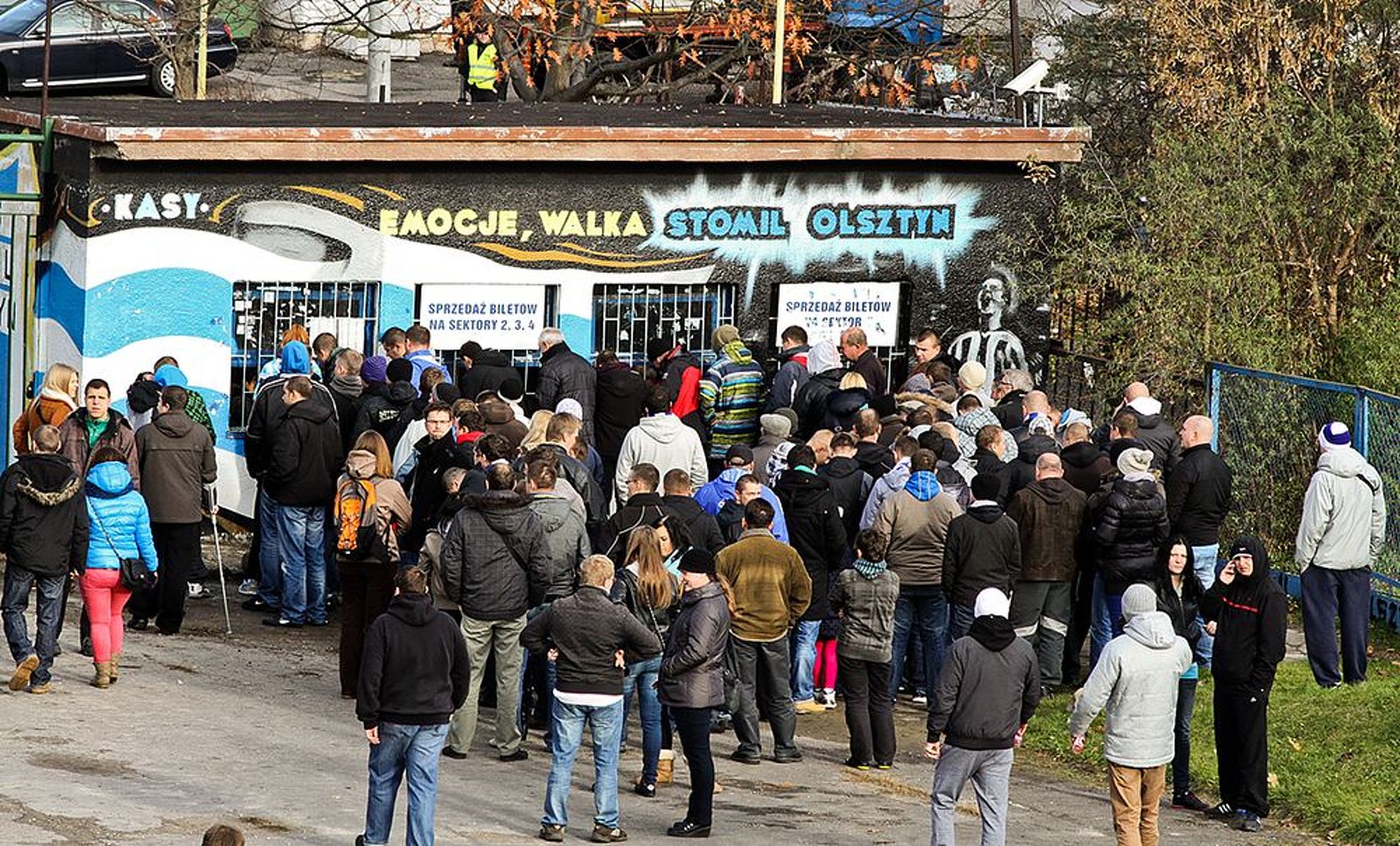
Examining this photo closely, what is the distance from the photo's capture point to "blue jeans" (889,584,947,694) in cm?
1381

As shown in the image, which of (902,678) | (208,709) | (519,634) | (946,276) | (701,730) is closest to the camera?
(701,730)

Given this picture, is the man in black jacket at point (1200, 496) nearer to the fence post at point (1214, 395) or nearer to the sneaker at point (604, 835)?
the fence post at point (1214, 395)

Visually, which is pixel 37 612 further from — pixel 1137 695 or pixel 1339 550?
pixel 1339 550

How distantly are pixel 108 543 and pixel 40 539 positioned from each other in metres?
0.43

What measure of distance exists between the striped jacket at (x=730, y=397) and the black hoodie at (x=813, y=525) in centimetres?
345

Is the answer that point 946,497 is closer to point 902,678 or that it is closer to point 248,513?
point 902,678

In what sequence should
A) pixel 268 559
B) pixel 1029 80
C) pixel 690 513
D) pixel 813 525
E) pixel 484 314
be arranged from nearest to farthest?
pixel 690 513, pixel 813 525, pixel 268 559, pixel 484 314, pixel 1029 80

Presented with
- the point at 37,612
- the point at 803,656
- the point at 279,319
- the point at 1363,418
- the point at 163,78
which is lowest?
the point at 803,656

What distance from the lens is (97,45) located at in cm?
2894

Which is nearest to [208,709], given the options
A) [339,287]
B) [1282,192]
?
[339,287]

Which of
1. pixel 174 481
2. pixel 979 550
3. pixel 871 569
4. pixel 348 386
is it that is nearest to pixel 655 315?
pixel 348 386

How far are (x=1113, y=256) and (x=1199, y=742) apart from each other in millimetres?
5968

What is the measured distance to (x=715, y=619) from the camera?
452 inches

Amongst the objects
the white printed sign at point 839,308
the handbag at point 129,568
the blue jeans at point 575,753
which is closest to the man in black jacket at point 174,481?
the handbag at point 129,568
